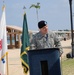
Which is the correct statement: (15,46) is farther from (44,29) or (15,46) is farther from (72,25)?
(44,29)

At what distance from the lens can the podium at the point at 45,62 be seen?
16.2ft

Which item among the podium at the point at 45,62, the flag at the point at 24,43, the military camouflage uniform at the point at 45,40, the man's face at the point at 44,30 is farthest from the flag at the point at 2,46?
the podium at the point at 45,62

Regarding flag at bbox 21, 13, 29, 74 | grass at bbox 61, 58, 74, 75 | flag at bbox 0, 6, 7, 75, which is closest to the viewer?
flag at bbox 0, 6, 7, 75

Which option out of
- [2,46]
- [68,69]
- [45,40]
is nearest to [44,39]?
[45,40]

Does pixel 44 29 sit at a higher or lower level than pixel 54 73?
higher

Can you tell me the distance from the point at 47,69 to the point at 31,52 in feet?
1.25

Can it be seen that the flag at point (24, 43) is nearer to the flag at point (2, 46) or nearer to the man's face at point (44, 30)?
the flag at point (2, 46)

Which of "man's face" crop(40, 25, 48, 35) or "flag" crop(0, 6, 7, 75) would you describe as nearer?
"man's face" crop(40, 25, 48, 35)

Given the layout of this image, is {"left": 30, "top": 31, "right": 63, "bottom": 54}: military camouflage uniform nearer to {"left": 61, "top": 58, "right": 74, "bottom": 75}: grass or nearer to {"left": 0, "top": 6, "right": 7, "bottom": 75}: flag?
{"left": 0, "top": 6, "right": 7, "bottom": 75}: flag

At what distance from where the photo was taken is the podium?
16.2 feet

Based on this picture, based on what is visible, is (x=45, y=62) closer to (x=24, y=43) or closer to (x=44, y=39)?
(x=44, y=39)

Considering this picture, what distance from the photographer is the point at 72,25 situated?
1880 centimetres

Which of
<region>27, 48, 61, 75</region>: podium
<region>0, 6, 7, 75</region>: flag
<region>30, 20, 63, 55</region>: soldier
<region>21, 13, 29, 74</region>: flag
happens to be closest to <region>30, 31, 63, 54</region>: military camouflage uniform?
<region>30, 20, 63, 55</region>: soldier

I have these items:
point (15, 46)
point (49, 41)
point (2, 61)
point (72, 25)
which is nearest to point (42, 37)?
point (49, 41)
